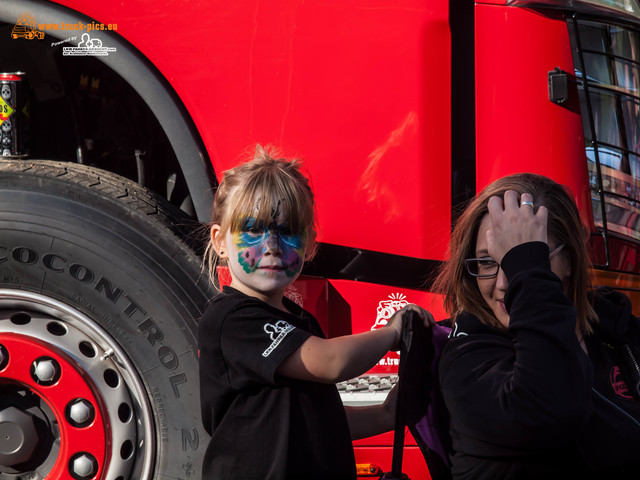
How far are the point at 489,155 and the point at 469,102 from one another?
17cm

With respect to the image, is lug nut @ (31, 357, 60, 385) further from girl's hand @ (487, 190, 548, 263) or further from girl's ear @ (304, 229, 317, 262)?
girl's hand @ (487, 190, 548, 263)

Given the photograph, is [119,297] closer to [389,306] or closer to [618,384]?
[389,306]

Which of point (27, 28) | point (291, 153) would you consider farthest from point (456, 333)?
point (27, 28)

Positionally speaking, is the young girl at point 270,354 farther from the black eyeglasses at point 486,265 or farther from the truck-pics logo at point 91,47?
the truck-pics logo at point 91,47

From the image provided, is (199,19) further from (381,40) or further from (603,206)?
(603,206)

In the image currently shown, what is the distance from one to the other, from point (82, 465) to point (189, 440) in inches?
12.1

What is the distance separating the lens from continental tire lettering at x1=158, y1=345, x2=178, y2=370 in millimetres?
2342

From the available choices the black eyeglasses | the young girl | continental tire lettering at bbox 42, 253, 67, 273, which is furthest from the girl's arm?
continental tire lettering at bbox 42, 253, 67, 273

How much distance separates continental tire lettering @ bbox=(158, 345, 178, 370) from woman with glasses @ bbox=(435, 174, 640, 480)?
34.9 inches

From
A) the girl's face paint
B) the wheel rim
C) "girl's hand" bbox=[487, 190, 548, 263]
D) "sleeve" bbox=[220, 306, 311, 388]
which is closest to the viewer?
"girl's hand" bbox=[487, 190, 548, 263]

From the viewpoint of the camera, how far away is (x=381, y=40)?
238 centimetres

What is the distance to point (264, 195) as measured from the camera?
1858 mm

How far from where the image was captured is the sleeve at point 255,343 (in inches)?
67.4

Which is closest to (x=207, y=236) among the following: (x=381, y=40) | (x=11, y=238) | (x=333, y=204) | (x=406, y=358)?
(x=333, y=204)
